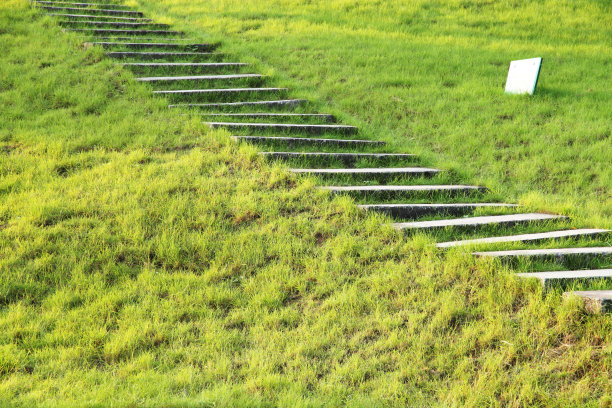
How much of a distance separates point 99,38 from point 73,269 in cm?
686

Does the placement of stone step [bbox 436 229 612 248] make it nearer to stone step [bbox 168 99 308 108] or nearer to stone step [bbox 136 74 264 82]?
stone step [bbox 168 99 308 108]

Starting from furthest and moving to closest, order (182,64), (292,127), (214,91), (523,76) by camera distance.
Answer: (182,64) → (523,76) → (214,91) → (292,127)

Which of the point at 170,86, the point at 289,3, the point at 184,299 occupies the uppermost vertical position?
the point at 289,3

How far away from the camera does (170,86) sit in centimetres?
852

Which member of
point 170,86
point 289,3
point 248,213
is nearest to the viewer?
point 248,213

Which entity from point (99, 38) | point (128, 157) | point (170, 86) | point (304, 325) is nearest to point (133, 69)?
point (170, 86)

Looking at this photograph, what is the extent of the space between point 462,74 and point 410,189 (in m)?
4.67

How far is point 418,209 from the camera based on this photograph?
18.0ft

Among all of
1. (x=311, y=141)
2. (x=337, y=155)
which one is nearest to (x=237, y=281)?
(x=337, y=155)

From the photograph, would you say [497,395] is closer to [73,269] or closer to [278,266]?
[278,266]

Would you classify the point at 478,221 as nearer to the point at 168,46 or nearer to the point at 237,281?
the point at 237,281

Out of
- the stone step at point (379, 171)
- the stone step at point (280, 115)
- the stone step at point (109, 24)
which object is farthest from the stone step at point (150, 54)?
the stone step at point (379, 171)

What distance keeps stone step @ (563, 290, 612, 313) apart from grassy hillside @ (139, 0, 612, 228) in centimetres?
178

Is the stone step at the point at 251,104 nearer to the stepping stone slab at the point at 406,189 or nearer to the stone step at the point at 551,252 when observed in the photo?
the stepping stone slab at the point at 406,189
